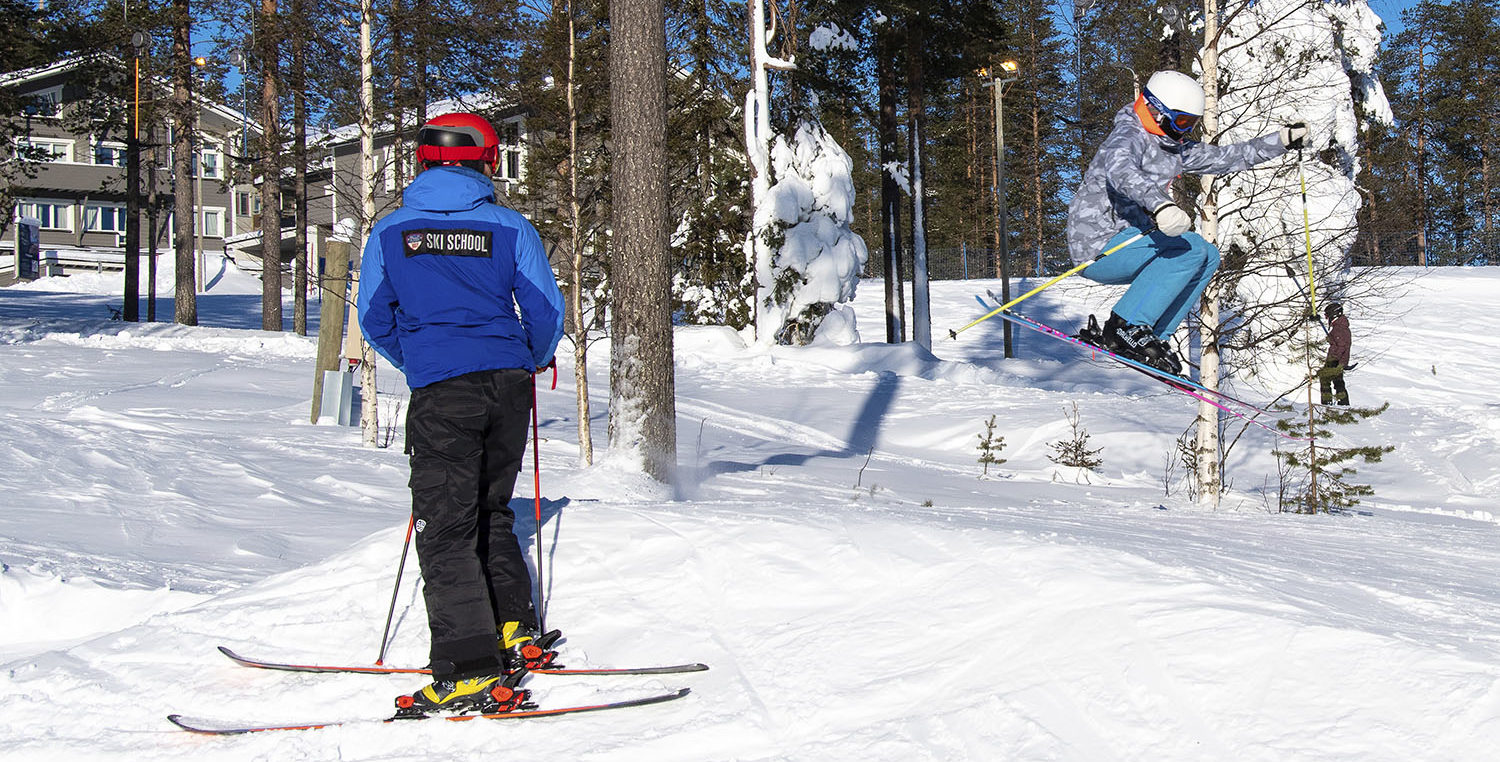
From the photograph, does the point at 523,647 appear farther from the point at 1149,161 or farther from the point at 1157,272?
the point at 1157,272

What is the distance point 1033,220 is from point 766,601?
51.1 m

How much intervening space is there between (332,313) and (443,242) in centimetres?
958

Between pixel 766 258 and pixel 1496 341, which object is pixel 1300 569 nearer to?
pixel 766 258

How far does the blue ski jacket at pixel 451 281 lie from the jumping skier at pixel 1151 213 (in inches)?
181

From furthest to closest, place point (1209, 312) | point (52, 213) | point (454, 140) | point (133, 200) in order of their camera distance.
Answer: point (52, 213) → point (133, 200) → point (1209, 312) → point (454, 140)

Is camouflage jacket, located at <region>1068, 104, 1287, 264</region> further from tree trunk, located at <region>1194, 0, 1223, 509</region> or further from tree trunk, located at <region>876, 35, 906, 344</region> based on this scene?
tree trunk, located at <region>876, 35, 906, 344</region>

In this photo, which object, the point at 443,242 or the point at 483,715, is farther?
the point at 443,242

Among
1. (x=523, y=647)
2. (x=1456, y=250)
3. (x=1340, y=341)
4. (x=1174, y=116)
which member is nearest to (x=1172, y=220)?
(x=1174, y=116)

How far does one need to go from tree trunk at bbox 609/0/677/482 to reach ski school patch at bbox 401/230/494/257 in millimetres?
3990

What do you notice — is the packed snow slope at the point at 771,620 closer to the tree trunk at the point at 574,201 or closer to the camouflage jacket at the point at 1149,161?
the camouflage jacket at the point at 1149,161

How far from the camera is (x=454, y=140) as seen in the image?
433 cm

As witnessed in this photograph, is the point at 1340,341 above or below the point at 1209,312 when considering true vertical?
below

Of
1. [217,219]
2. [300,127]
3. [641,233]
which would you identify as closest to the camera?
[641,233]

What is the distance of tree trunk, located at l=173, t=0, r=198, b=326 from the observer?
80.4 ft
